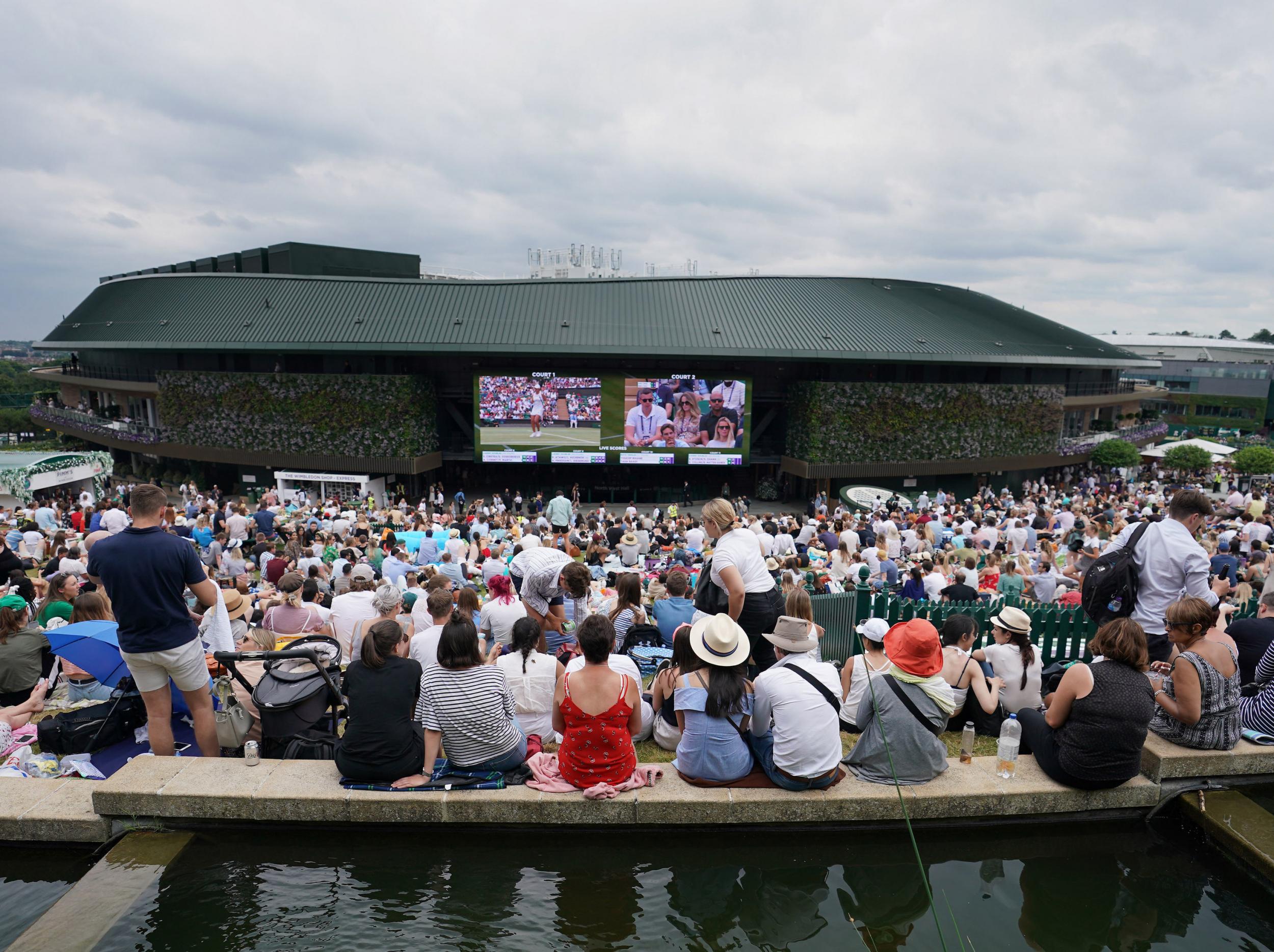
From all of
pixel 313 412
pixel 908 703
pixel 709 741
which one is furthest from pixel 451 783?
pixel 313 412

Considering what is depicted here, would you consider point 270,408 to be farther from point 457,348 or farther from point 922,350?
point 922,350

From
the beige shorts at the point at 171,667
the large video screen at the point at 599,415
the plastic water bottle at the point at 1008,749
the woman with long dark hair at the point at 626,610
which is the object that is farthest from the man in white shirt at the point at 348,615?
the large video screen at the point at 599,415

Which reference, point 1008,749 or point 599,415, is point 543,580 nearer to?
point 1008,749

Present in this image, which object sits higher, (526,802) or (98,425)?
(98,425)

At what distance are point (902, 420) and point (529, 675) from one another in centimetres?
2754

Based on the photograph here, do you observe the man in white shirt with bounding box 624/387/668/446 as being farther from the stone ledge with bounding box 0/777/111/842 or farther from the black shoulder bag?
the stone ledge with bounding box 0/777/111/842

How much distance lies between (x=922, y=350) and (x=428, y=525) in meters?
21.8

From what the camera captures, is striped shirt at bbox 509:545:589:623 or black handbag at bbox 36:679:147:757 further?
striped shirt at bbox 509:545:589:623

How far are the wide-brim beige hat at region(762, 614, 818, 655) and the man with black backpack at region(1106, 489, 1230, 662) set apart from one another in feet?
10.7

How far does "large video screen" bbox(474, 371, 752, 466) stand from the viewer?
2909 centimetres

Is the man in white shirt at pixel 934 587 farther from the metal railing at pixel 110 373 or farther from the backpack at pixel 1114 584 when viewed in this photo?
the metal railing at pixel 110 373

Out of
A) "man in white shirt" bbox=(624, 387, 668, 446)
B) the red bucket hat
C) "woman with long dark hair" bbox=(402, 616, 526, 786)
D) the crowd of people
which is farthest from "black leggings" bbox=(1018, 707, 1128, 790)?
"man in white shirt" bbox=(624, 387, 668, 446)

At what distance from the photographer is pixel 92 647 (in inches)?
250

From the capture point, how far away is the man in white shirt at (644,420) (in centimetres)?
2906
